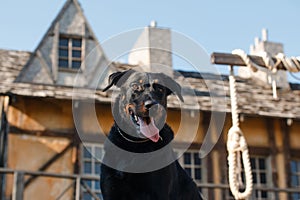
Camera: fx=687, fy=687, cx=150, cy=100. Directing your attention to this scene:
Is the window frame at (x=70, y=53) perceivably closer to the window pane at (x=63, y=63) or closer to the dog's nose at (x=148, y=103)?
the window pane at (x=63, y=63)

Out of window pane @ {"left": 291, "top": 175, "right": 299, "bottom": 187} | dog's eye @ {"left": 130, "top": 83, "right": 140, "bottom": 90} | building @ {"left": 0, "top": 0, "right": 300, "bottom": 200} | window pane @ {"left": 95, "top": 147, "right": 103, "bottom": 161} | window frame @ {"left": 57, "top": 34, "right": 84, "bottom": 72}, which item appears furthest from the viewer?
window pane @ {"left": 291, "top": 175, "right": 299, "bottom": 187}

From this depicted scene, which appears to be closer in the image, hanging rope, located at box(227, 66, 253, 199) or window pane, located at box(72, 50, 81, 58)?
hanging rope, located at box(227, 66, 253, 199)

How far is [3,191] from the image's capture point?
13.6 m

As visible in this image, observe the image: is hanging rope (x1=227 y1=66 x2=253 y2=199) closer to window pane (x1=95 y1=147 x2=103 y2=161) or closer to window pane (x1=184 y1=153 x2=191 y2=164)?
window pane (x1=95 y1=147 x2=103 y2=161)

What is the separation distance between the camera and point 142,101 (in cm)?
515

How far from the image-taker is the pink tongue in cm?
513

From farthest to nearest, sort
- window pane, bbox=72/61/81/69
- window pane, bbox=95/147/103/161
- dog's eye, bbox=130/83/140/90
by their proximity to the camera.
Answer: window pane, bbox=72/61/81/69
window pane, bbox=95/147/103/161
dog's eye, bbox=130/83/140/90

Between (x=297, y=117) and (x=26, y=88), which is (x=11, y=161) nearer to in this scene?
(x=26, y=88)

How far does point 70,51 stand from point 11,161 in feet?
9.38

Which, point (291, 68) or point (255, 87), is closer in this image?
point (291, 68)

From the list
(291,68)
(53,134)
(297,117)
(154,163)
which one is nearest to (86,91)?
(53,134)

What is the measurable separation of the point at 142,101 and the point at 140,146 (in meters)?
0.37

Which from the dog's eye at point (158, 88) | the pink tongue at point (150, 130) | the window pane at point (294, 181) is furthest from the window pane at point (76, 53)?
the pink tongue at point (150, 130)

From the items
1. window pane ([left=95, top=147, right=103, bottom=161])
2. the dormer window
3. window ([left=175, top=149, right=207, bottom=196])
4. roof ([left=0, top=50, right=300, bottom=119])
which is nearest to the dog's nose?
→ roof ([left=0, top=50, right=300, bottom=119])
